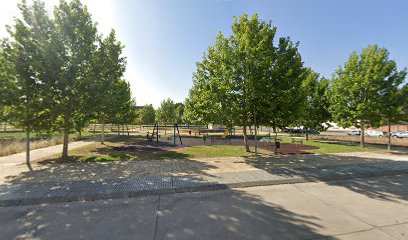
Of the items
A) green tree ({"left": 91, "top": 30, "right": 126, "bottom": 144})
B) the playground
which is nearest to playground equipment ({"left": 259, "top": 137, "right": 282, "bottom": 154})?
the playground

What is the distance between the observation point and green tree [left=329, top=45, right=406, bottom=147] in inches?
611

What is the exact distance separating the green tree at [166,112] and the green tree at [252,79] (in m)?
40.8

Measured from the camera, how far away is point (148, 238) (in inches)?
151

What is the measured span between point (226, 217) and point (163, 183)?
3.13 meters

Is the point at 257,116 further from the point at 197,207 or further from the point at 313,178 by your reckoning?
the point at 197,207

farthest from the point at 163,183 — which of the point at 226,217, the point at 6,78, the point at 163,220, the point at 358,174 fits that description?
the point at 6,78

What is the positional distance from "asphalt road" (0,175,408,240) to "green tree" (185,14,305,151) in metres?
6.00

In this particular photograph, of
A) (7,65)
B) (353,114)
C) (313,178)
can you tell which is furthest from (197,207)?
(353,114)

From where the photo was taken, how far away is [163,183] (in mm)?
6996

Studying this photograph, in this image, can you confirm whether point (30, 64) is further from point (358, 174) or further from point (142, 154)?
point (358, 174)

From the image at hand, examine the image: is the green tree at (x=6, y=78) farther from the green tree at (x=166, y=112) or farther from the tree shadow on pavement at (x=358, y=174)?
the green tree at (x=166, y=112)

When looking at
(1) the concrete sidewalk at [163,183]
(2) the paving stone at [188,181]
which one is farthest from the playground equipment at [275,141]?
(2) the paving stone at [188,181]

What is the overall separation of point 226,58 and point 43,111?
10911 mm

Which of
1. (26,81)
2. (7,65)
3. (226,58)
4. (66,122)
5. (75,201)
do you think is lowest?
(75,201)
